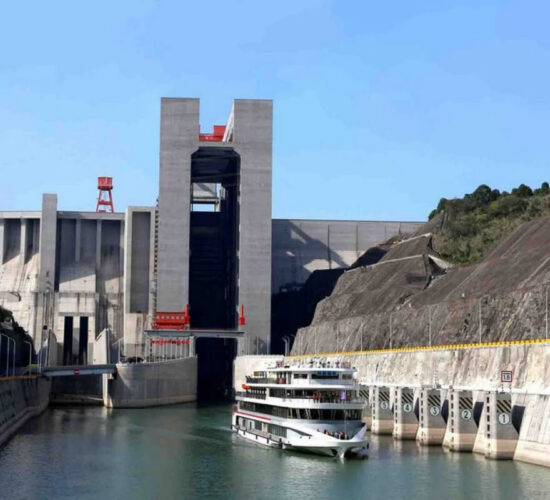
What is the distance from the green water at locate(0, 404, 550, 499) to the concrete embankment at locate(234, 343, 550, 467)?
1.40 m

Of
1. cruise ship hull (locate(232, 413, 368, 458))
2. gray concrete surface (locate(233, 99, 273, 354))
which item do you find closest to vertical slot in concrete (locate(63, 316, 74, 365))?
gray concrete surface (locate(233, 99, 273, 354))

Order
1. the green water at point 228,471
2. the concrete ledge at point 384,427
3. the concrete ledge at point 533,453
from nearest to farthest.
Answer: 1. the green water at point 228,471
2. the concrete ledge at point 533,453
3. the concrete ledge at point 384,427

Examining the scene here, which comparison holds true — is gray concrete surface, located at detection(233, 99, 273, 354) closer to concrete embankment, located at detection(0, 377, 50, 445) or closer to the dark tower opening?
the dark tower opening

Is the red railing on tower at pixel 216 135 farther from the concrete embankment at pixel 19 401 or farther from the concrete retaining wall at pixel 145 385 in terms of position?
the concrete embankment at pixel 19 401

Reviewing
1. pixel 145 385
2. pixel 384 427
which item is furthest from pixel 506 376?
pixel 145 385

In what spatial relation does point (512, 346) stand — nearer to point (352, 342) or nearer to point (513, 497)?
point (513, 497)

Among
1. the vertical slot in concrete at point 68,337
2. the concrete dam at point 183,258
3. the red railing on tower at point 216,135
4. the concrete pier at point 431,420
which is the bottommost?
the concrete pier at point 431,420

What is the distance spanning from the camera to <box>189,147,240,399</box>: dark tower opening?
161 m

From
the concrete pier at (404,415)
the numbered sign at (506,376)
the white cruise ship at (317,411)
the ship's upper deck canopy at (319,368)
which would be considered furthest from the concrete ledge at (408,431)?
the numbered sign at (506,376)

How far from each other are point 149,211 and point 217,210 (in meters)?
A: 22.0

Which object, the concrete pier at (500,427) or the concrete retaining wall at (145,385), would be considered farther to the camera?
the concrete retaining wall at (145,385)

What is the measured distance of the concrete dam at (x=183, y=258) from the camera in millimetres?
146625

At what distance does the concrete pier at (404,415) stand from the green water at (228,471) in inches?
52.0

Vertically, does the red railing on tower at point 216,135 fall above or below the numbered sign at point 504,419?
above
